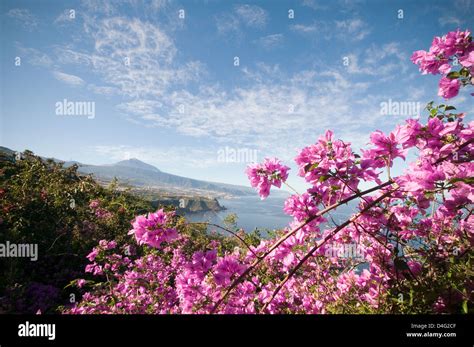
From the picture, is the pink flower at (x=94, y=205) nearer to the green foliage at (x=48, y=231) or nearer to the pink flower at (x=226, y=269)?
the green foliage at (x=48, y=231)

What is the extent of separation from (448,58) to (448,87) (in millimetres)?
242

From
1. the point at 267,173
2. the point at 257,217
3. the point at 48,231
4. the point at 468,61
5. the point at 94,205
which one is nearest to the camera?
the point at 468,61

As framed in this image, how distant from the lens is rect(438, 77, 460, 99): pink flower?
1736 millimetres

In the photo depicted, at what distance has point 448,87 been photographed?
1752 millimetres

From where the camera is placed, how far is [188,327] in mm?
1283

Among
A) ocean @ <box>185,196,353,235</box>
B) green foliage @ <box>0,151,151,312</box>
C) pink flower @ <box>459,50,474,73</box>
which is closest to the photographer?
pink flower @ <box>459,50,474,73</box>

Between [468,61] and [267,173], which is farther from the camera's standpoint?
[267,173]

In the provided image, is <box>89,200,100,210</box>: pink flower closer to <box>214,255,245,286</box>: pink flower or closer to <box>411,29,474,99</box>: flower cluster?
<box>214,255,245,286</box>: pink flower

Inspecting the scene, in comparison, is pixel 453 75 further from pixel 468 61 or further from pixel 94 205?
pixel 94 205

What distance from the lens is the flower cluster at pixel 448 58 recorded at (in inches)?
65.5

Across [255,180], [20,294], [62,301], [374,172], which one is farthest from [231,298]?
[62,301]

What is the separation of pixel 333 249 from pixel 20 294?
4.07 m

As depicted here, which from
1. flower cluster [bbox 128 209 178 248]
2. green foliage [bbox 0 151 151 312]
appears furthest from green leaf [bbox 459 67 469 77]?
green foliage [bbox 0 151 151 312]

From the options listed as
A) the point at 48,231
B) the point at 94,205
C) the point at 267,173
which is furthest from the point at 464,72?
the point at 94,205
